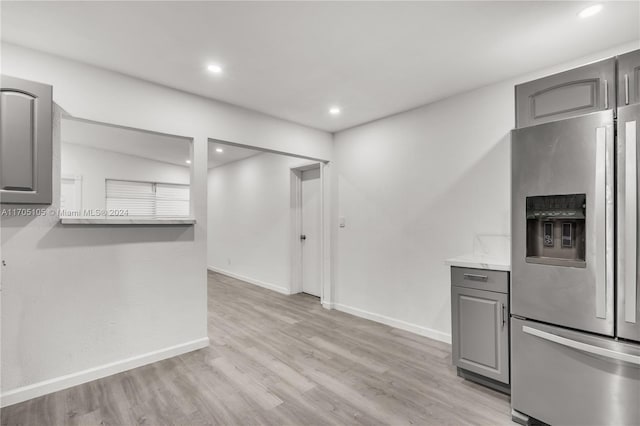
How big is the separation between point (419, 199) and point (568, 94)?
1693 mm

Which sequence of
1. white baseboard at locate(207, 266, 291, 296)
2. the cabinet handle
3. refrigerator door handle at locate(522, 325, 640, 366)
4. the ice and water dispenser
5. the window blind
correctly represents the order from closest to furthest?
refrigerator door handle at locate(522, 325, 640, 366) < the ice and water dispenser < the cabinet handle < white baseboard at locate(207, 266, 291, 296) < the window blind

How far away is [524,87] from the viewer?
2.02 meters

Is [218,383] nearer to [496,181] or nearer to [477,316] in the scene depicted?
[477,316]

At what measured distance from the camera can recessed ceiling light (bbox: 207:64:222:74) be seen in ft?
8.16

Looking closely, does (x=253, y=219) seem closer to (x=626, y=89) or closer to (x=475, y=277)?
(x=475, y=277)

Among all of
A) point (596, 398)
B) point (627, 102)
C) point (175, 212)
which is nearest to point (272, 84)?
point (627, 102)

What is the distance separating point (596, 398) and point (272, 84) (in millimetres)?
3159

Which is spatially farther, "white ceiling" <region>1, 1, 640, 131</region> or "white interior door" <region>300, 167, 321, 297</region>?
"white interior door" <region>300, 167, 321, 297</region>

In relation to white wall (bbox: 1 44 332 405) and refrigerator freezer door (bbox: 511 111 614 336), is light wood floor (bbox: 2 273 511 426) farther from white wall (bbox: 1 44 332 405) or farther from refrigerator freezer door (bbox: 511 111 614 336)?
refrigerator freezer door (bbox: 511 111 614 336)

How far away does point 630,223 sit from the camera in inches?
62.1

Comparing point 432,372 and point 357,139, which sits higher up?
point 357,139

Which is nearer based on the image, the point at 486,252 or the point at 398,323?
the point at 486,252

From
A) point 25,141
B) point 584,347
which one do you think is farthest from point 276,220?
point 584,347

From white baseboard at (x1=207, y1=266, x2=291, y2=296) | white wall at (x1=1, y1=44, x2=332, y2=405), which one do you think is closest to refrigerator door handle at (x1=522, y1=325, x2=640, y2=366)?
white wall at (x1=1, y1=44, x2=332, y2=405)
